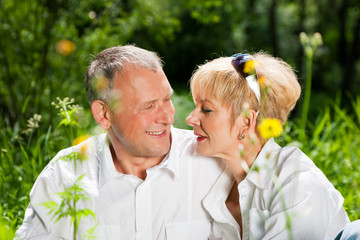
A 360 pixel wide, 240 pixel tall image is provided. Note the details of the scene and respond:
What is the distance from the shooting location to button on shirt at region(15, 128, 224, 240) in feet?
7.55

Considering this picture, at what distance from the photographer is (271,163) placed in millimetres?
2268

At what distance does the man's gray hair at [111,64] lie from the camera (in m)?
2.40

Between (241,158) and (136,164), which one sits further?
(136,164)

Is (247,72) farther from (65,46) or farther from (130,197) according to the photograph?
(65,46)

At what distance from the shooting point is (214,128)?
92.0 inches

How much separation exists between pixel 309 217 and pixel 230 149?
54 cm

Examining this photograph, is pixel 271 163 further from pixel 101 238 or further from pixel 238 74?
pixel 101 238

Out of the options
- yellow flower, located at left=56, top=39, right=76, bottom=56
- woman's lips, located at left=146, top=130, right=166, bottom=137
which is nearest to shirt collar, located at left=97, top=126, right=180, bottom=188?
woman's lips, located at left=146, top=130, right=166, bottom=137

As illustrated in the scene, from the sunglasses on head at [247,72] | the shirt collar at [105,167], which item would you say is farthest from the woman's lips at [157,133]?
the sunglasses on head at [247,72]

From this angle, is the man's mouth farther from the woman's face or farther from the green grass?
the green grass

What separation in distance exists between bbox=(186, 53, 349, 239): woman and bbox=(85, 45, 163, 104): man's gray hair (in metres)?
0.25

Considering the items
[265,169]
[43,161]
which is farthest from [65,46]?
[265,169]

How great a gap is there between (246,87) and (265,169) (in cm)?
39

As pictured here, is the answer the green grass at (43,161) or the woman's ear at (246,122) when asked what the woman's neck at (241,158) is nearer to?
the woman's ear at (246,122)
